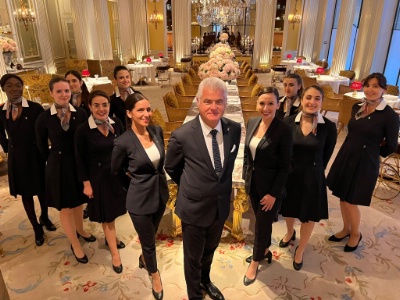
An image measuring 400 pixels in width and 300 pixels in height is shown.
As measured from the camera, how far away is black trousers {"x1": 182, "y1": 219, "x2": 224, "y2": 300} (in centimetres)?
197

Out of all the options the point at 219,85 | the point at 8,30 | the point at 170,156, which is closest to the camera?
the point at 219,85

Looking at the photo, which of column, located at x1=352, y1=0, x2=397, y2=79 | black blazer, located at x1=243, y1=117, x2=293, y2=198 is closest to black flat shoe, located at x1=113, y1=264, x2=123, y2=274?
black blazer, located at x1=243, y1=117, x2=293, y2=198

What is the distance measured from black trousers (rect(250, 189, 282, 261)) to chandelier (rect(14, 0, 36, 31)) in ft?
32.2

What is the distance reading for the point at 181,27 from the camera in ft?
48.6

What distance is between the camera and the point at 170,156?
187 centimetres

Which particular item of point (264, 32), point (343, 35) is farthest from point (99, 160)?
point (264, 32)

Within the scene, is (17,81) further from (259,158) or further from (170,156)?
(259,158)

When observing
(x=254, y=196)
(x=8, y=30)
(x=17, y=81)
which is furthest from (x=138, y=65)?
(x=254, y=196)

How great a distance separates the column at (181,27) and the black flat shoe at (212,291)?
563 inches

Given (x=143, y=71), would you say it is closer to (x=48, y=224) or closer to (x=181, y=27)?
(x=181, y=27)

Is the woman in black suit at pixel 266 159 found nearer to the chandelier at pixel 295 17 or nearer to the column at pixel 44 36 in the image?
the column at pixel 44 36

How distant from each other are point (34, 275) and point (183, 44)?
14183 millimetres

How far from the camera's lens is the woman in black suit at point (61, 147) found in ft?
7.83

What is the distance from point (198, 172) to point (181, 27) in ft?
47.9
